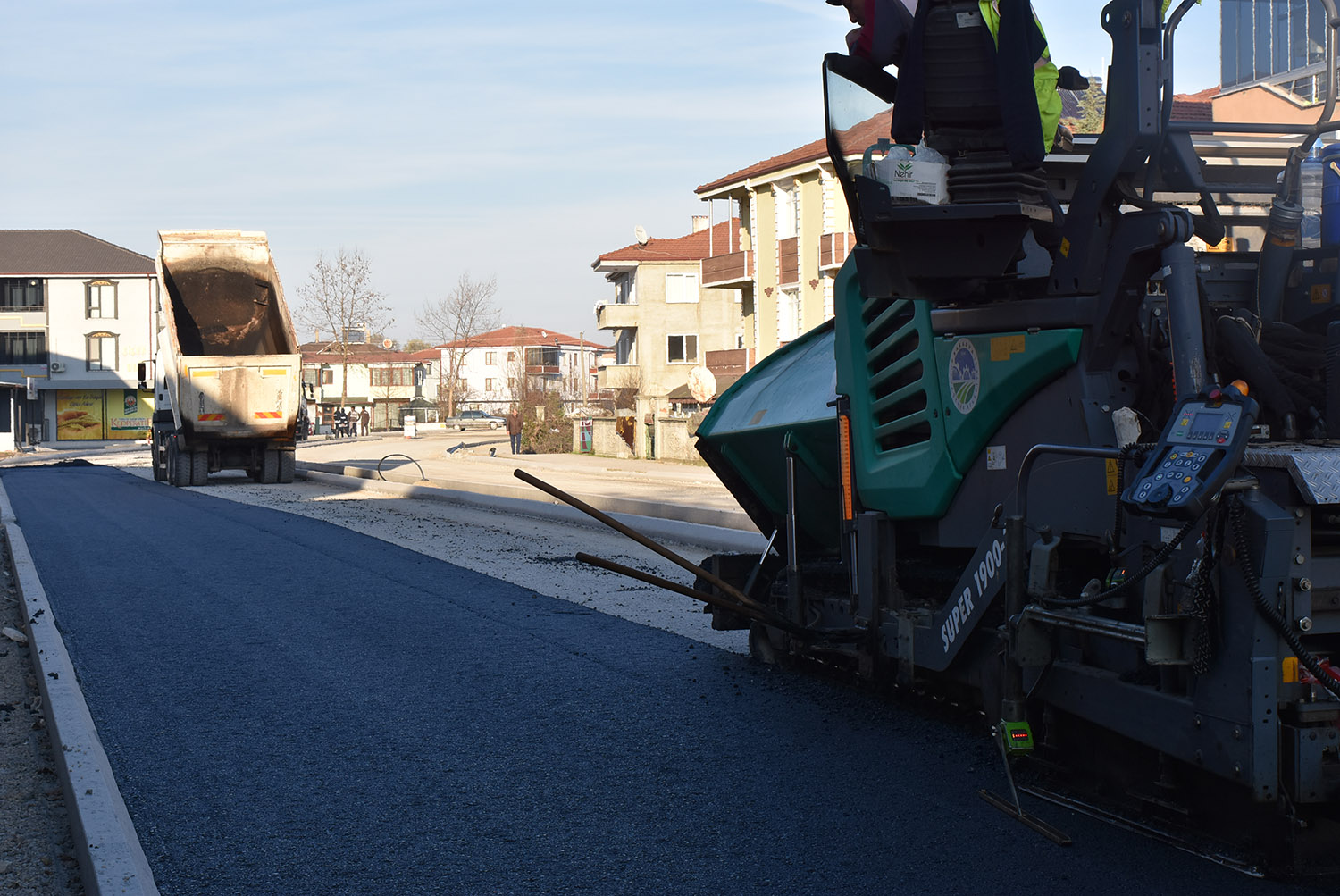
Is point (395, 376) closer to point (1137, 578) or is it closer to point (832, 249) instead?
point (832, 249)

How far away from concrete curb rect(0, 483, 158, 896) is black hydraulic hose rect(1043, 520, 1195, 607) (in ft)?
9.43

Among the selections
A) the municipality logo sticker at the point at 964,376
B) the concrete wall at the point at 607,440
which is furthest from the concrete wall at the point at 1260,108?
the concrete wall at the point at 607,440

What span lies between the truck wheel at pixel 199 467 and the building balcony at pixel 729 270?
2377 centimetres

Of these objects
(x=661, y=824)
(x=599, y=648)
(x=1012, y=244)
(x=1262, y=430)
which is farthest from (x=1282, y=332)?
(x=599, y=648)

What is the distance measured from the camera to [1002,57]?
474 cm

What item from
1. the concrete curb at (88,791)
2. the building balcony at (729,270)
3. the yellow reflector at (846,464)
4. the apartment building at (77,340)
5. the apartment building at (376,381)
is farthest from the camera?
the apartment building at (376,381)

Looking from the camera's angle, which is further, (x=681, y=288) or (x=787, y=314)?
(x=681, y=288)

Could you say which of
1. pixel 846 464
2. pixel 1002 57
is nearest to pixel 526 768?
pixel 846 464

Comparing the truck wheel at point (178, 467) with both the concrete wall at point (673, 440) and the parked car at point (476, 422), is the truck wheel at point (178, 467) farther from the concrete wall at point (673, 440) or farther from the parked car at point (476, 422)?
the parked car at point (476, 422)

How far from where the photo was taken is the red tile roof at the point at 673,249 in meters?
62.3

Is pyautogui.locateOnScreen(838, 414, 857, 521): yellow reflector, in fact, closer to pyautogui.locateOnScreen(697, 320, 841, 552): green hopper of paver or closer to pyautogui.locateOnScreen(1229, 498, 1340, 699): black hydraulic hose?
pyautogui.locateOnScreen(697, 320, 841, 552): green hopper of paver

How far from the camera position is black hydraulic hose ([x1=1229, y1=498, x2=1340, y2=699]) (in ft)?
11.7

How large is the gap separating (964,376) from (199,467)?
23.6 meters

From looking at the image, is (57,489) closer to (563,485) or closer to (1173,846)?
(563,485)
